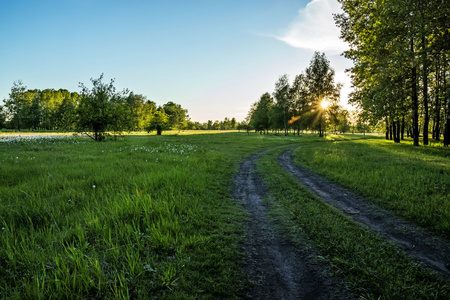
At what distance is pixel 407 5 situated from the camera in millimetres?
17203

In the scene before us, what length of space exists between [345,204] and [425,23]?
20462 mm

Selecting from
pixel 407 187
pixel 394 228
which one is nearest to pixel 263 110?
pixel 407 187

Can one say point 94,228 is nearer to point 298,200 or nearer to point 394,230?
point 298,200

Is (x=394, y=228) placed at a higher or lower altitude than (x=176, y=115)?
lower

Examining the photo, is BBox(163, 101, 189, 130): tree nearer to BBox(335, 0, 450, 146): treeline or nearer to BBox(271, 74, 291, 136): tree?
BBox(271, 74, 291, 136): tree

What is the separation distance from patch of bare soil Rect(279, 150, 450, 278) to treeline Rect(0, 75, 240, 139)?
26518 millimetres

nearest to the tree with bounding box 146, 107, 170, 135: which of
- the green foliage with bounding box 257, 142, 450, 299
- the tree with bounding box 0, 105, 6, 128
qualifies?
the green foliage with bounding box 257, 142, 450, 299

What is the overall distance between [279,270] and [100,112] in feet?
91.4

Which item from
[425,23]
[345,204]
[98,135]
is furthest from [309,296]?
[98,135]

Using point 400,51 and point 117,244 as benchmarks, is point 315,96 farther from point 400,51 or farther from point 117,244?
point 117,244

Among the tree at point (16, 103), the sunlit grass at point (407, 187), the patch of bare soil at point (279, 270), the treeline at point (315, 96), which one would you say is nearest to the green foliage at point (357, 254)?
the patch of bare soil at point (279, 270)

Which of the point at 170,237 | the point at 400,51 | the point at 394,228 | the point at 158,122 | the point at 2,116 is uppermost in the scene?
the point at 2,116

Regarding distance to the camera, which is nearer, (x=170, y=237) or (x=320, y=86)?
(x=170, y=237)

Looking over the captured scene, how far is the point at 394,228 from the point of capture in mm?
5270
